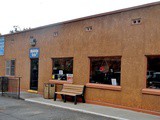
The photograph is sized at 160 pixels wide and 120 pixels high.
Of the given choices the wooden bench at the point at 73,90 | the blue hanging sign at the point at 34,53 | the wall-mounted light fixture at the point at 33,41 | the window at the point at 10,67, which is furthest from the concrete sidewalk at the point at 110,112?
the window at the point at 10,67

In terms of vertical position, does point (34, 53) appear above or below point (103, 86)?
above

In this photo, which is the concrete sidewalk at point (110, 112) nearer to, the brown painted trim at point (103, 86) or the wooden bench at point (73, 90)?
the wooden bench at point (73, 90)

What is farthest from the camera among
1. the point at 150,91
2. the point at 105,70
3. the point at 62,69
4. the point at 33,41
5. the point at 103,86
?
the point at 33,41

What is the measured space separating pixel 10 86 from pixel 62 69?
3.50 meters

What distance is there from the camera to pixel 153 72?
10.2m

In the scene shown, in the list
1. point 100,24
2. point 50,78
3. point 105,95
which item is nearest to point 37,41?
point 50,78

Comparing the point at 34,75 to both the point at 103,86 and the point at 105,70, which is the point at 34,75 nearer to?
the point at 105,70

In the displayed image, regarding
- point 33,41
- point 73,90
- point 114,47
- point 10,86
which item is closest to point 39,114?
point 73,90

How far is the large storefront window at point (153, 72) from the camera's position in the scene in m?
10.0

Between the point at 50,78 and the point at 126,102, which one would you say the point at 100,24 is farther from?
the point at 50,78

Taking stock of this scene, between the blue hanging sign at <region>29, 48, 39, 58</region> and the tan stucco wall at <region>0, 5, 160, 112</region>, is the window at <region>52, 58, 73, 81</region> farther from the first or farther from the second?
the blue hanging sign at <region>29, 48, 39, 58</region>

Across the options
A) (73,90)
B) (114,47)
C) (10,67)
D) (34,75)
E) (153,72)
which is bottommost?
(73,90)

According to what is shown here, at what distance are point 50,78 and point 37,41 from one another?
281 cm

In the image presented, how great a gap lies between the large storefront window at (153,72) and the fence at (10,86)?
24.9ft
